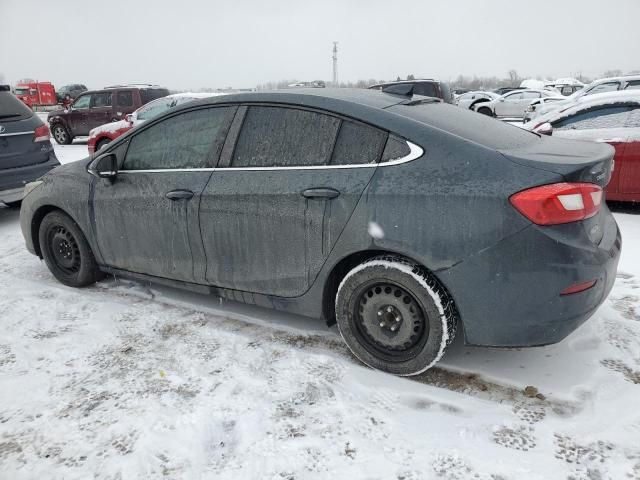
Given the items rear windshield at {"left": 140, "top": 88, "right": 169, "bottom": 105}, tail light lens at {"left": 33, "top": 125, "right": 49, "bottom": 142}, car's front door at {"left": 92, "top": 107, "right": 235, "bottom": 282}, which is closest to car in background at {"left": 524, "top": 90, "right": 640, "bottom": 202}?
car's front door at {"left": 92, "top": 107, "right": 235, "bottom": 282}

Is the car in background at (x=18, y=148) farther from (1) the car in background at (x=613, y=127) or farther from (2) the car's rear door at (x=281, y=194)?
(1) the car in background at (x=613, y=127)

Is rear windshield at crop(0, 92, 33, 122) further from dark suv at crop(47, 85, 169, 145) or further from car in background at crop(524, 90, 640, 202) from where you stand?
dark suv at crop(47, 85, 169, 145)

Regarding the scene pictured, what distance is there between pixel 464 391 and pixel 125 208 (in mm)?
2642

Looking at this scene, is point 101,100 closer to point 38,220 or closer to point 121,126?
point 121,126

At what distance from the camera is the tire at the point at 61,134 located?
15953mm

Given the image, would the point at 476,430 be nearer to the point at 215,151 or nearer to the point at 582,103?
the point at 215,151

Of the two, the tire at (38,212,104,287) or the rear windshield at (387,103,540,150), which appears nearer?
the rear windshield at (387,103,540,150)

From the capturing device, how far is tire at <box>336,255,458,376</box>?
262 cm

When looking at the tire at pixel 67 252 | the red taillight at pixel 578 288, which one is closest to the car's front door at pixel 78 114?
the tire at pixel 67 252

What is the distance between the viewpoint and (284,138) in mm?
3064

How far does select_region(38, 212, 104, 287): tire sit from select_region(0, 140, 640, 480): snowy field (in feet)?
1.86

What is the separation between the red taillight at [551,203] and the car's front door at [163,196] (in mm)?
1916

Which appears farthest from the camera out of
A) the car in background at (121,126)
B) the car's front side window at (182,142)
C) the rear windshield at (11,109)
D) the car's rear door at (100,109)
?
the car's rear door at (100,109)

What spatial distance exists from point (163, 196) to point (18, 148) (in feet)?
13.3
